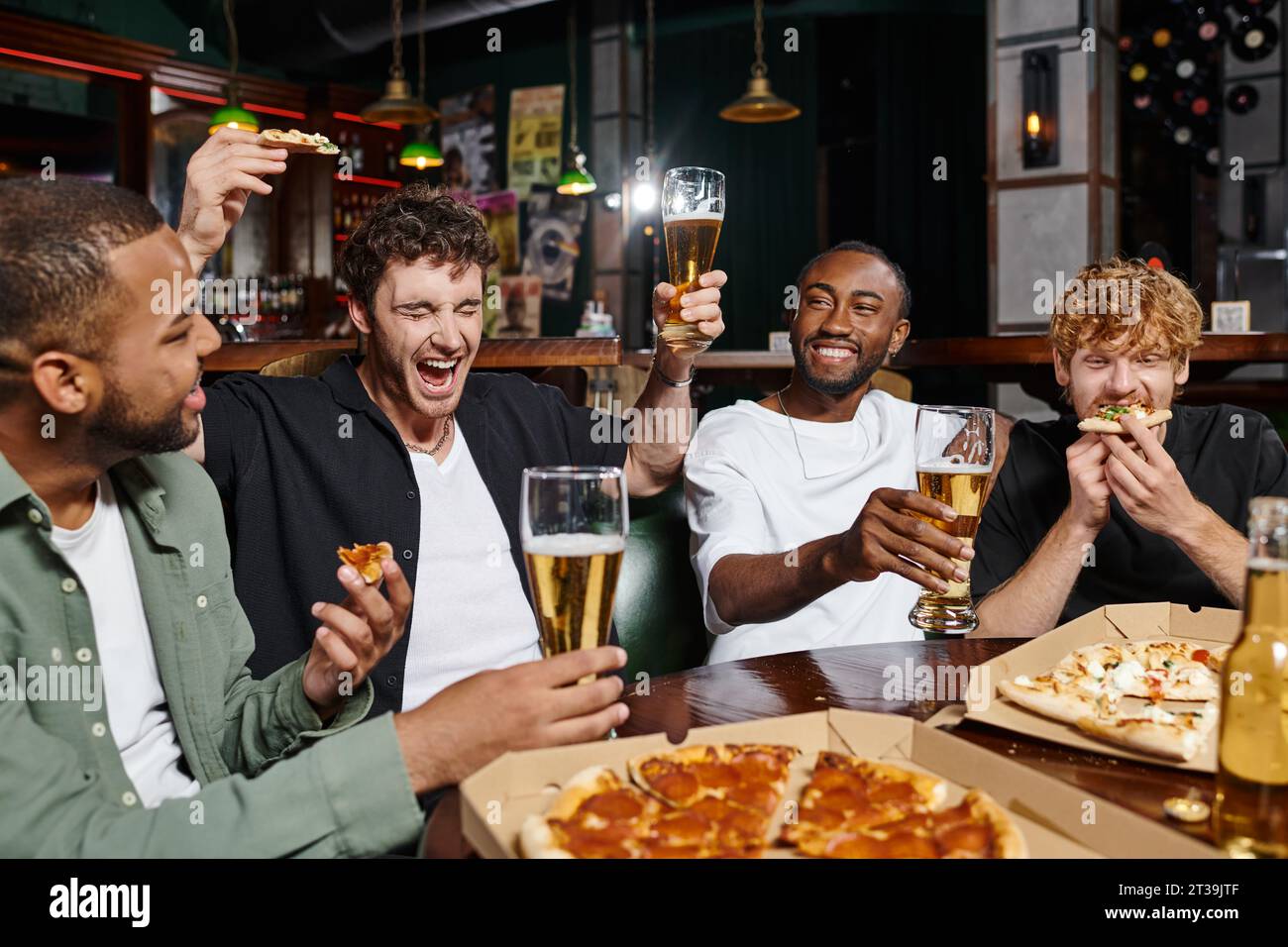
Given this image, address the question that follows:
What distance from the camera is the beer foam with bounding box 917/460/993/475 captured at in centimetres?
144

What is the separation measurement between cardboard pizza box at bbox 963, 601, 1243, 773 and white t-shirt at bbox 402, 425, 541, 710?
0.85m

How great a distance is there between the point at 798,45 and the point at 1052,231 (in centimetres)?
348

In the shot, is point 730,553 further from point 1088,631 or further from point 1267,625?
point 1267,625

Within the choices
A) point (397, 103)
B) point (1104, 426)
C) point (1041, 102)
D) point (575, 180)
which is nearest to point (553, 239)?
point (575, 180)

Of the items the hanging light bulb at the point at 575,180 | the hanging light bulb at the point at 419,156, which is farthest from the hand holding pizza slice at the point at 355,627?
the hanging light bulb at the point at 575,180

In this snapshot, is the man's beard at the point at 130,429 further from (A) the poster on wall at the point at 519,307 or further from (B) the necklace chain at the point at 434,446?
(A) the poster on wall at the point at 519,307

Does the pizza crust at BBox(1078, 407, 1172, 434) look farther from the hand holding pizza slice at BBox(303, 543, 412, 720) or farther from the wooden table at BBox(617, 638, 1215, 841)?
the hand holding pizza slice at BBox(303, 543, 412, 720)

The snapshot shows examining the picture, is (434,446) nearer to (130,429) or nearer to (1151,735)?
(130,429)

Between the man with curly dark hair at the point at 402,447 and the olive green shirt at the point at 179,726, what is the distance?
1.16ft

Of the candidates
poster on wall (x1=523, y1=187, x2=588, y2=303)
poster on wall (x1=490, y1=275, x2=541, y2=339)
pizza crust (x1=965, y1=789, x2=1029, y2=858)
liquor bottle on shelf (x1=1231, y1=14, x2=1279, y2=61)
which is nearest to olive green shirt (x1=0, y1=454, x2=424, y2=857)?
pizza crust (x1=965, y1=789, x2=1029, y2=858)

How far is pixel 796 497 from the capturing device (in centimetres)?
233

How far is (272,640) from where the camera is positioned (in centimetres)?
185

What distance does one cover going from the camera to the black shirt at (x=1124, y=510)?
210cm

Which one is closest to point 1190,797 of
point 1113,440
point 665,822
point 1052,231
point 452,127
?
point 665,822
